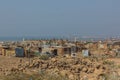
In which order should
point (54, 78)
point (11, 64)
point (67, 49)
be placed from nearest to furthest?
point (54, 78)
point (11, 64)
point (67, 49)

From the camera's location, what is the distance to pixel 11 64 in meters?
25.6

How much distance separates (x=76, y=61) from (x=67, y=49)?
55.1ft

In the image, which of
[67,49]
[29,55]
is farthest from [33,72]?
[67,49]

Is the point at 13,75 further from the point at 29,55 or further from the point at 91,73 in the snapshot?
the point at 29,55

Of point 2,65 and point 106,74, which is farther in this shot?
point 2,65

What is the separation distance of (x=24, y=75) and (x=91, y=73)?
13.8ft

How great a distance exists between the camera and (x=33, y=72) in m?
22.0

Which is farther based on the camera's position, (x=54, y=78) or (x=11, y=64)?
(x=11, y=64)

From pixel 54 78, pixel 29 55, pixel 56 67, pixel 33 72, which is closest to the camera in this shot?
pixel 54 78

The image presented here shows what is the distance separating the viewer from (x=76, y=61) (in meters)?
26.2

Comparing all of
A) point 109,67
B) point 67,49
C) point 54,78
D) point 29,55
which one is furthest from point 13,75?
point 67,49

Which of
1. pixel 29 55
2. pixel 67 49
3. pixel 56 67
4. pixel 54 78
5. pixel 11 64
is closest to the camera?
pixel 54 78

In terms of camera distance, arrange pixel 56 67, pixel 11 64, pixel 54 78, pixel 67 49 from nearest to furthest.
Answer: pixel 54 78, pixel 56 67, pixel 11 64, pixel 67 49

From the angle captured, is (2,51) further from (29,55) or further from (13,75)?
(13,75)
